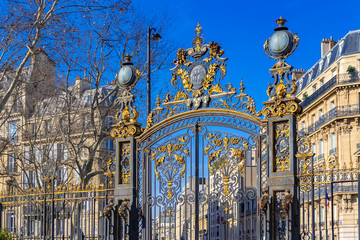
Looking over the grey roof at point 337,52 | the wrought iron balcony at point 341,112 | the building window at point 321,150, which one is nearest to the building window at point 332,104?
the wrought iron balcony at point 341,112

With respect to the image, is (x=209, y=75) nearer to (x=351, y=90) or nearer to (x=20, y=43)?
(x=20, y=43)

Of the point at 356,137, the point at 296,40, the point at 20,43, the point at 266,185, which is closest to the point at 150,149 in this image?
the point at 266,185

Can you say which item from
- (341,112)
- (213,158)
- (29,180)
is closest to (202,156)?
(213,158)

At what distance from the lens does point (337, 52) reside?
40.8 meters

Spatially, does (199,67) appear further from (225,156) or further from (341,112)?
(341,112)

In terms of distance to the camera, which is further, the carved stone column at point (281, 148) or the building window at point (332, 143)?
the building window at point (332, 143)

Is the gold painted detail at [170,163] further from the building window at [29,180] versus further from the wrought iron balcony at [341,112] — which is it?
the wrought iron balcony at [341,112]

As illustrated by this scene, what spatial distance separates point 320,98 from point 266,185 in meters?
31.1

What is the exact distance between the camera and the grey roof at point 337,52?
3903 cm

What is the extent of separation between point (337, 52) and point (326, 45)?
4.97 m

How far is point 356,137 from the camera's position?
121ft

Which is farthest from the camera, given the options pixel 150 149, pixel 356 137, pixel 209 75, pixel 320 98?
pixel 320 98

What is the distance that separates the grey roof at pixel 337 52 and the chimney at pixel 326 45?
1078 mm

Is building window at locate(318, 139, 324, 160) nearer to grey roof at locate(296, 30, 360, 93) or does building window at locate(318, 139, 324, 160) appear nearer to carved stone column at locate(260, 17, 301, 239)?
grey roof at locate(296, 30, 360, 93)
